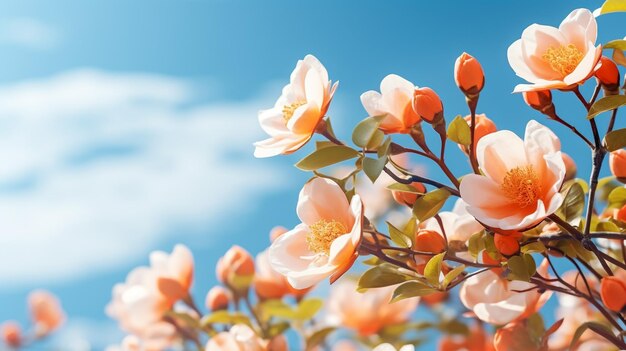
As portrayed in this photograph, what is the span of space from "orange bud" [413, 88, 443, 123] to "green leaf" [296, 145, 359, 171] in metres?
0.08

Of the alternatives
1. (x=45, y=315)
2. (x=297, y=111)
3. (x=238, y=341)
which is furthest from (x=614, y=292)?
(x=45, y=315)

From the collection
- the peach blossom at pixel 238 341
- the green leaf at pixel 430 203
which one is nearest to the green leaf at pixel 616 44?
the green leaf at pixel 430 203

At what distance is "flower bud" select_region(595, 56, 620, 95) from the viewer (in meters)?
0.82

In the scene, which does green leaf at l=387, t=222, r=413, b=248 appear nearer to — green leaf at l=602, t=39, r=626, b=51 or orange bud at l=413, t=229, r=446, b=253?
orange bud at l=413, t=229, r=446, b=253

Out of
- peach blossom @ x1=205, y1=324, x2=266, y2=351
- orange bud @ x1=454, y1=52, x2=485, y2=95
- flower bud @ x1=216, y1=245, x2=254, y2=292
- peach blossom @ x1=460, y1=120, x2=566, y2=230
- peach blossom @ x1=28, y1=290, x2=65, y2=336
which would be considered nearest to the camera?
peach blossom @ x1=460, y1=120, x2=566, y2=230

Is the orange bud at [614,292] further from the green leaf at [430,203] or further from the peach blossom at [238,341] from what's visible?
the peach blossom at [238,341]

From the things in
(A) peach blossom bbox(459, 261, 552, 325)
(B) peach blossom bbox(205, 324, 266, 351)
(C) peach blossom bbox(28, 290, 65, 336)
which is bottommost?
(A) peach blossom bbox(459, 261, 552, 325)

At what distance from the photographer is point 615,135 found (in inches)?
31.3

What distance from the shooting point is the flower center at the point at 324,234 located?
0.82m

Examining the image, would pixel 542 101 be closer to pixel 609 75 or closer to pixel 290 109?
pixel 609 75

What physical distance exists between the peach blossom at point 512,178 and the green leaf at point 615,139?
6 centimetres

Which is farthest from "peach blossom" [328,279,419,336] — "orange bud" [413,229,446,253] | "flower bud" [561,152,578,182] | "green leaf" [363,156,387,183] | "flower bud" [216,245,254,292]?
"green leaf" [363,156,387,183]

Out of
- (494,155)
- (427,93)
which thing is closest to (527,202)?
(494,155)

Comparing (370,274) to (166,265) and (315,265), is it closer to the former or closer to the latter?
(315,265)
